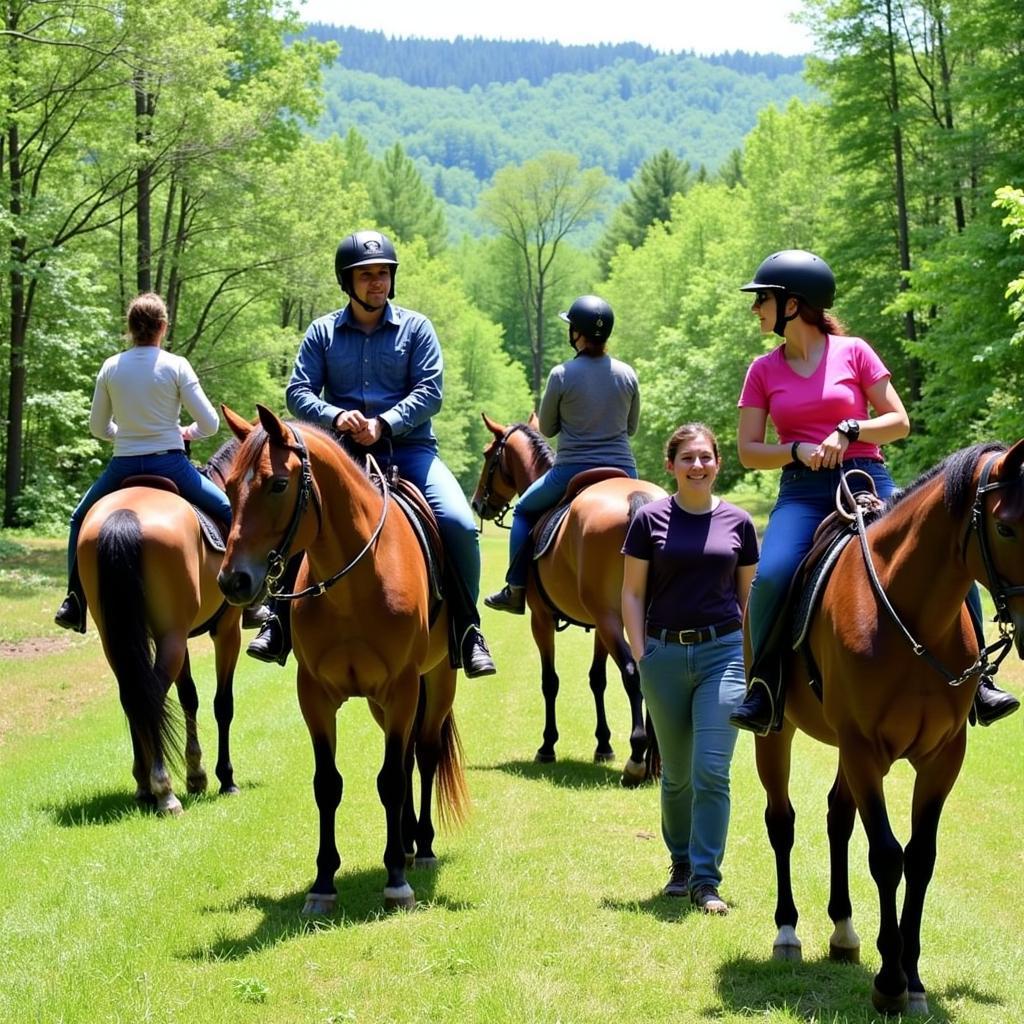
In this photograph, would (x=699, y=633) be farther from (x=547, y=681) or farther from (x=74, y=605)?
(x=74, y=605)

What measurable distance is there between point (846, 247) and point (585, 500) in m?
29.1

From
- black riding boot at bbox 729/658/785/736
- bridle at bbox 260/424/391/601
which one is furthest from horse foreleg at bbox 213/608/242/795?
black riding boot at bbox 729/658/785/736

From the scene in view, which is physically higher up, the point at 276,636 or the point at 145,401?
the point at 145,401

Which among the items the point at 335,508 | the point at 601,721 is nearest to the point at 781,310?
the point at 335,508

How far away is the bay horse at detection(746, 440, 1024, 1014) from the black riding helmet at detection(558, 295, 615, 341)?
5803 millimetres

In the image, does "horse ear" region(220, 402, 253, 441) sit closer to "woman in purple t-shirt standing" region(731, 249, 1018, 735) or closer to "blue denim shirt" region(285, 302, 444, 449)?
"blue denim shirt" region(285, 302, 444, 449)

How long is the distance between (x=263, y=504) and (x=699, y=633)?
269cm

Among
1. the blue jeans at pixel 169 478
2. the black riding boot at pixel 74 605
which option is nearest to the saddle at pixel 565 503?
the blue jeans at pixel 169 478

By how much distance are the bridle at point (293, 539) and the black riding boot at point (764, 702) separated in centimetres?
216

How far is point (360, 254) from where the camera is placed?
7.98 meters

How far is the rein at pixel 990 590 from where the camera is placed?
202 inches

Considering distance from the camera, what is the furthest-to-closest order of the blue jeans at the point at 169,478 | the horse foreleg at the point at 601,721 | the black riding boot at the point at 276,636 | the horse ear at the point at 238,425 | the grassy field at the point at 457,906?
the horse foreleg at the point at 601,721 < the blue jeans at the point at 169,478 < the black riding boot at the point at 276,636 < the horse ear at the point at 238,425 < the grassy field at the point at 457,906

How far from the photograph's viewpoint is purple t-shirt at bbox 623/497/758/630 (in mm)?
7512

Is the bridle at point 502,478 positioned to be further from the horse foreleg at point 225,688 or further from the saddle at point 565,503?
the horse foreleg at point 225,688
